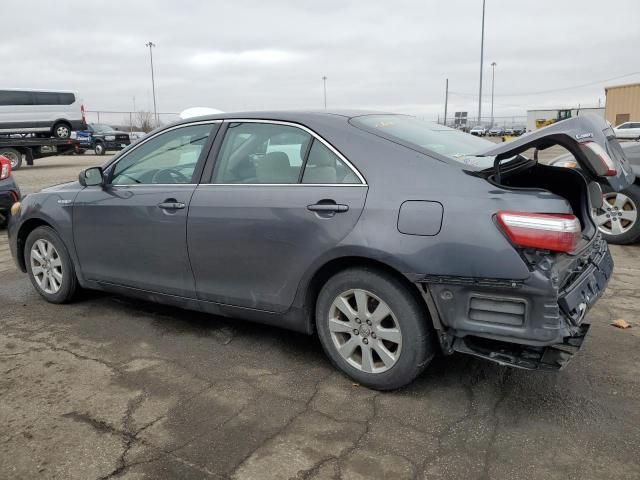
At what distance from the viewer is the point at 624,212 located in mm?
6414

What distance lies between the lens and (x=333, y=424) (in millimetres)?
2791

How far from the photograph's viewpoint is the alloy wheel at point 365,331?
9.71 ft

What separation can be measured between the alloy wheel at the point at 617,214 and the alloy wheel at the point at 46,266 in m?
5.63

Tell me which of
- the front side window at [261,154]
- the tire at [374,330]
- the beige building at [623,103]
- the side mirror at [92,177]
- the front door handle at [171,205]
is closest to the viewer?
the tire at [374,330]

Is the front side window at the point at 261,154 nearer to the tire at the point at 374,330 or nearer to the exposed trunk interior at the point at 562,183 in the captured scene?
the tire at the point at 374,330

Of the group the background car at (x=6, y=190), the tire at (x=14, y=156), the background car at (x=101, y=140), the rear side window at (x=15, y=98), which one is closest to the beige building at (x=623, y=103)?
the background car at (x=101, y=140)

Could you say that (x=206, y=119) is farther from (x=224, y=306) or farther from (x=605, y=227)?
(x=605, y=227)

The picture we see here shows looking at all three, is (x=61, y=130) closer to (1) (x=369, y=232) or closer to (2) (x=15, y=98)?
(2) (x=15, y=98)

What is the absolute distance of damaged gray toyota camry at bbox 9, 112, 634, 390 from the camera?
2.63 meters

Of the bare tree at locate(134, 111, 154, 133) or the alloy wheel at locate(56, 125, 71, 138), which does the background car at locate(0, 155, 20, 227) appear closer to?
the alloy wheel at locate(56, 125, 71, 138)

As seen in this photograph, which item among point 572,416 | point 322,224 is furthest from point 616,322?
point 322,224

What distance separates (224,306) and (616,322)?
281 cm

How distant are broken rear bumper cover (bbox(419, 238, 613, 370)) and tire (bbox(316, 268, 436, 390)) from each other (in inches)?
4.8

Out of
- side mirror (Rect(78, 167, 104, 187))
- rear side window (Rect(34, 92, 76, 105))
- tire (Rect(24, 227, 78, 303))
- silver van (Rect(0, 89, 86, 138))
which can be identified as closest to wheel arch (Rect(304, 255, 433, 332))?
side mirror (Rect(78, 167, 104, 187))
